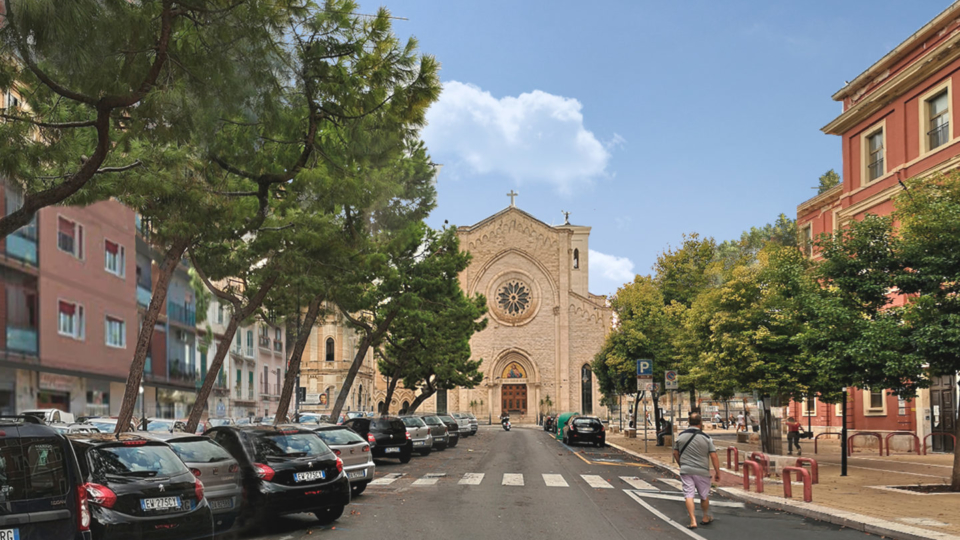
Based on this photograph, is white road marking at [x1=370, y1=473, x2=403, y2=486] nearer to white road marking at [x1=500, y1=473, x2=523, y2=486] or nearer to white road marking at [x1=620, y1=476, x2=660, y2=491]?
white road marking at [x1=500, y1=473, x2=523, y2=486]

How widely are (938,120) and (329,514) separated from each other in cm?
2173

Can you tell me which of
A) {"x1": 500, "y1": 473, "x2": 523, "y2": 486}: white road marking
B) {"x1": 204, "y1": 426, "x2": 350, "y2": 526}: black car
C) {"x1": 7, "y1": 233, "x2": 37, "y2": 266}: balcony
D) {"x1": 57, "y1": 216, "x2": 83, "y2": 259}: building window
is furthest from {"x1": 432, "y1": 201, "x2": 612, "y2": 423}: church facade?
{"x1": 204, "y1": 426, "x2": 350, "y2": 526}: black car

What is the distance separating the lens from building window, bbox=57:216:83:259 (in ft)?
90.6

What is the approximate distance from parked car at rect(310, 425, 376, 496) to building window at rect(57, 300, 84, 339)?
16.2 metres

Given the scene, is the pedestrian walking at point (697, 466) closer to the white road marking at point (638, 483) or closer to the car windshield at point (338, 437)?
the white road marking at point (638, 483)

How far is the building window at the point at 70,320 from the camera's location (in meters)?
27.6

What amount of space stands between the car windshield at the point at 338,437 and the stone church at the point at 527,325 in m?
56.9

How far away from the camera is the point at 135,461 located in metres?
8.78

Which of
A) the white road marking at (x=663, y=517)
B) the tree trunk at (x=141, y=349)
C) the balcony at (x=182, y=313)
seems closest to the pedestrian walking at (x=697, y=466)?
the white road marking at (x=663, y=517)

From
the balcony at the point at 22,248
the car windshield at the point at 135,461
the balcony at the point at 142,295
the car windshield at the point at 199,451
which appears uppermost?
the balcony at the point at 22,248

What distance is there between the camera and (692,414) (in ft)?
42.1

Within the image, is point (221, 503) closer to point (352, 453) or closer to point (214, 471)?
point (214, 471)

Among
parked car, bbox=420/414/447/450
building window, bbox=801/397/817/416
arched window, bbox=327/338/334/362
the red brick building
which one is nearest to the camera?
the red brick building

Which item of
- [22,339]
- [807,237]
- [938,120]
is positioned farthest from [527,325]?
[22,339]
